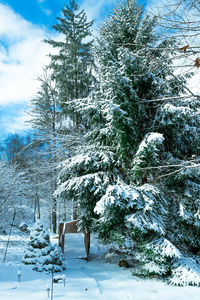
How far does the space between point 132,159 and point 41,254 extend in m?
3.79

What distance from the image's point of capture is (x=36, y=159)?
457 inches

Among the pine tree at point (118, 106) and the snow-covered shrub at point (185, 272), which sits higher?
the pine tree at point (118, 106)

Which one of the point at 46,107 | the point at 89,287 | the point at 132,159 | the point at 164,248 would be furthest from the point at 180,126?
the point at 46,107

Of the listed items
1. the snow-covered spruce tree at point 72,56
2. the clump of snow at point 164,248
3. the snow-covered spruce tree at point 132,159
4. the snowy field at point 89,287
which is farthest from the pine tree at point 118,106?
the snow-covered spruce tree at point 72,56

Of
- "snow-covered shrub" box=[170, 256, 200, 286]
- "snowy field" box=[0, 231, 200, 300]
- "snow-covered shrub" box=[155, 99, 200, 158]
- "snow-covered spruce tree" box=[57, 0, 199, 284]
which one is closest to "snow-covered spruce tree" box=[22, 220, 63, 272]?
"snowy field" box=[0, 231, 200, 300]

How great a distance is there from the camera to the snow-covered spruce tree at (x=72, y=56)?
1085cm

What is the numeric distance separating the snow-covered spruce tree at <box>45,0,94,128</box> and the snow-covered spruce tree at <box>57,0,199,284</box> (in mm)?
3926

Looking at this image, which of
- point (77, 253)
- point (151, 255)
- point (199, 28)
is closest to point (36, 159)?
point (77, 253)

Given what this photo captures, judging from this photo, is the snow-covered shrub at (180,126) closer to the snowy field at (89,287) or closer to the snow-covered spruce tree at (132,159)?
the snow-covered spruce tree at (132,159)

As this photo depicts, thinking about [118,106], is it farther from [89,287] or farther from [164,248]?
[89,287]

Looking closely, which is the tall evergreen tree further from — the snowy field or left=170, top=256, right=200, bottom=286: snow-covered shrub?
left=170, top=256, right=200, bottom=286: snow-covered shrub

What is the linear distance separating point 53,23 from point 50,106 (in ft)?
15.1

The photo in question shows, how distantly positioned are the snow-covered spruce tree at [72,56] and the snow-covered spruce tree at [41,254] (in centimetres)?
620

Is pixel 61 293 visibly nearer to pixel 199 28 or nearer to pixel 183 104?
pixel 199 28
